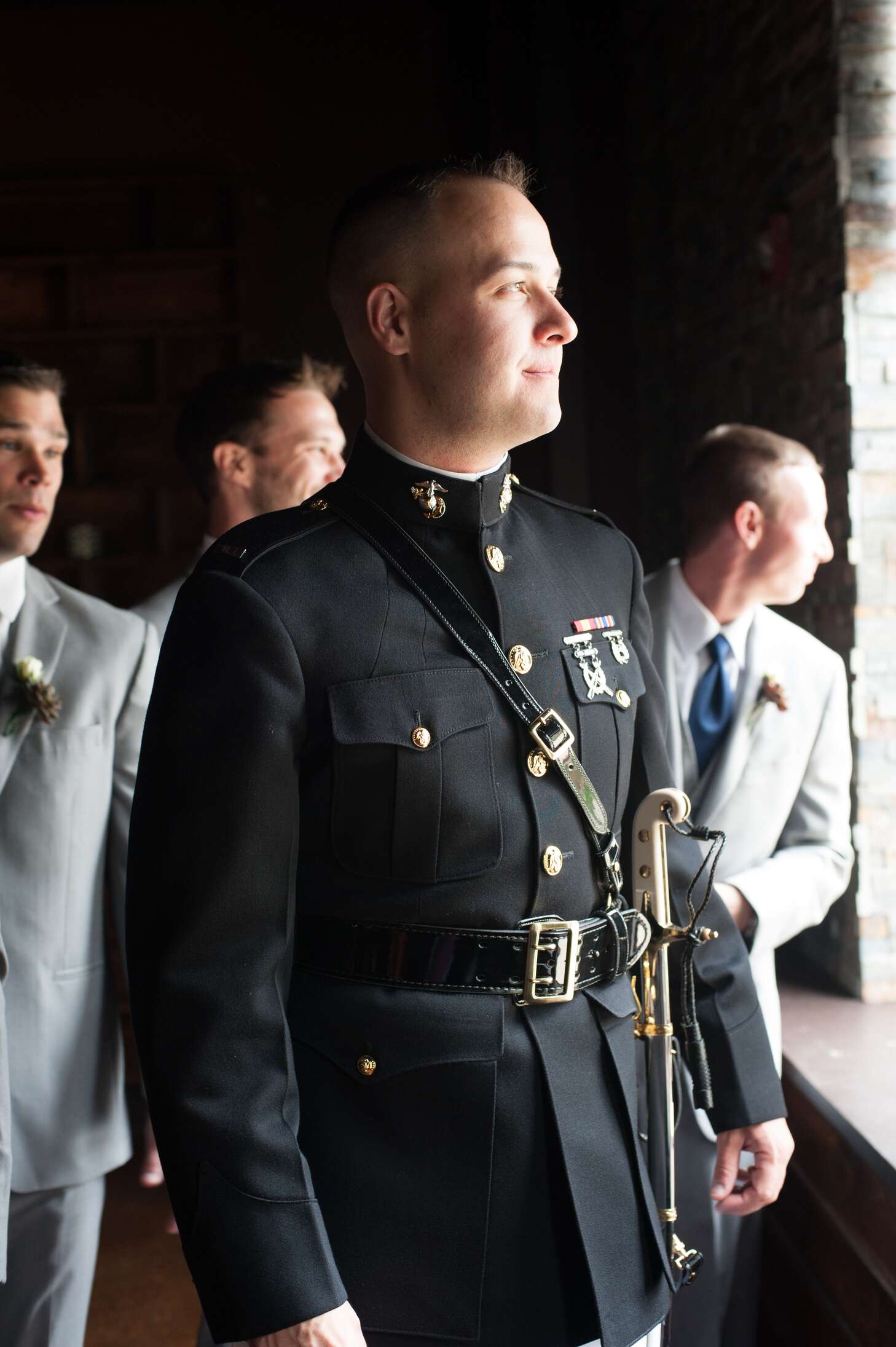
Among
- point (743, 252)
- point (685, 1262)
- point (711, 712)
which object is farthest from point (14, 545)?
point (743, 252)

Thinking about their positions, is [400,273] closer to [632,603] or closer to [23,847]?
[632,603]

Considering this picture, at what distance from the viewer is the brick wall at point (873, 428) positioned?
276cm

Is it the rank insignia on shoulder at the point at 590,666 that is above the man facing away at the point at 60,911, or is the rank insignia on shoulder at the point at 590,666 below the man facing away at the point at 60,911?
above

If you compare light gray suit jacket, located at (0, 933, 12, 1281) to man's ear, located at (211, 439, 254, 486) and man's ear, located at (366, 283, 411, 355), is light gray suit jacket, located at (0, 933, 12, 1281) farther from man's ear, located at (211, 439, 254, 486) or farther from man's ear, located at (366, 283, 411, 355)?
man's ear, located at (211, 439, 254, 486)

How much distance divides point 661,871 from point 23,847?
1.20m

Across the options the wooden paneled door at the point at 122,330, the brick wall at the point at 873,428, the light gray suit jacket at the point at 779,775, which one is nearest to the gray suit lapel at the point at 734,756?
the light gray suit jacket at the point at 779,775

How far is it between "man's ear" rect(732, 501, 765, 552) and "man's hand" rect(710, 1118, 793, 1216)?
4.20ft

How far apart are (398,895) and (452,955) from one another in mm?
78

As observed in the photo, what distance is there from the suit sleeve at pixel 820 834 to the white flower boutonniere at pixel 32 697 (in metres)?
1.21

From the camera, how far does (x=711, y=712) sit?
2.57 m

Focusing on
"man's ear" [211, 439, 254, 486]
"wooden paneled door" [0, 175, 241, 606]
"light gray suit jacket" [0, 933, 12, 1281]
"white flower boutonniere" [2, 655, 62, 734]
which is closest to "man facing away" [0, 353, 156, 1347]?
"white flower boutonniere" [2, 655, 62, 734]

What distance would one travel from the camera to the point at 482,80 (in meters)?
5.54

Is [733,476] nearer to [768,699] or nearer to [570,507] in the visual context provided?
[768,699]

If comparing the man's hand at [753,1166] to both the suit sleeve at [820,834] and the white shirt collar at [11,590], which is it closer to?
the suit sleeve at [820,834]
